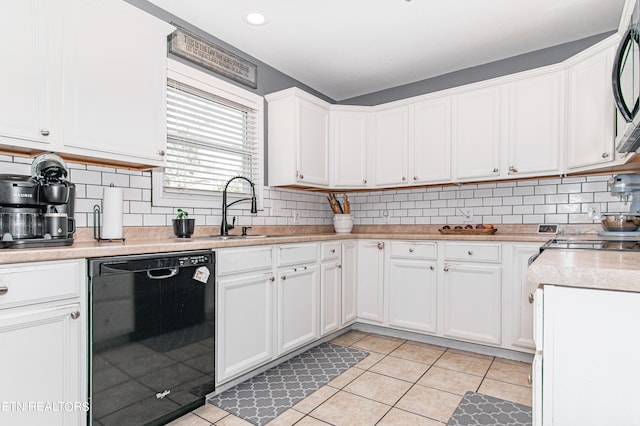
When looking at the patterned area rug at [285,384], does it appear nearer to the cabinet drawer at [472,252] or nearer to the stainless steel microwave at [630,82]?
the cabinet drawer at [472,252]

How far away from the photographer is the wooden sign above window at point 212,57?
2.64 meters

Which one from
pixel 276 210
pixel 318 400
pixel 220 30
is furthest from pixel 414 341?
pixel 220 30

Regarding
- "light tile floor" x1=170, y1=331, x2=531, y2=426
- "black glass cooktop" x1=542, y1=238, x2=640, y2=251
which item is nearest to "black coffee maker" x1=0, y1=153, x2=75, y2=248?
"light tile floor" x1=170, y1=331, x2=531, y2=426

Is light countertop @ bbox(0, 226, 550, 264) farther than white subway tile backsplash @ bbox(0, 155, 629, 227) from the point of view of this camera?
No

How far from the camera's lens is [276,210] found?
3.48 metres

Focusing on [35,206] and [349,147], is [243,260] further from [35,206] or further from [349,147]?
[349,147]

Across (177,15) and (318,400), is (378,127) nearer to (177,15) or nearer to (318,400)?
(177,15)

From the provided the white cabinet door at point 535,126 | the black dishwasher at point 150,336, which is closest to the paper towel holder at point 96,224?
the black dishwasher at point 150,336

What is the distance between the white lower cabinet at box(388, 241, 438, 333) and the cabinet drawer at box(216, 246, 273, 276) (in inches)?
50.2

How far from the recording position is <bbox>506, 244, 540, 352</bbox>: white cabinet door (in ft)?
8.79

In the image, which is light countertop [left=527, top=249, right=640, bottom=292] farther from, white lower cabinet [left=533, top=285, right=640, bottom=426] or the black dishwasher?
the black dishwasher

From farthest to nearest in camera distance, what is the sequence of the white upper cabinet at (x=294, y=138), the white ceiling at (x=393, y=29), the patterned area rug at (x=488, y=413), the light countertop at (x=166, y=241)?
the white upper cabinet at (x=294, y=138) < the white ceiling at (x=393, y=29) < the patterned area rug at (x=488, y=413) < the light countertop at (x=166, y=241)

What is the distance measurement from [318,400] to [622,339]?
5.48 ft

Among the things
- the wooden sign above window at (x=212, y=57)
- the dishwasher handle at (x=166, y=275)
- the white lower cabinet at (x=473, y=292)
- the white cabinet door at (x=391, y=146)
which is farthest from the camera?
the white cabinet door at (x=391, y=146)
